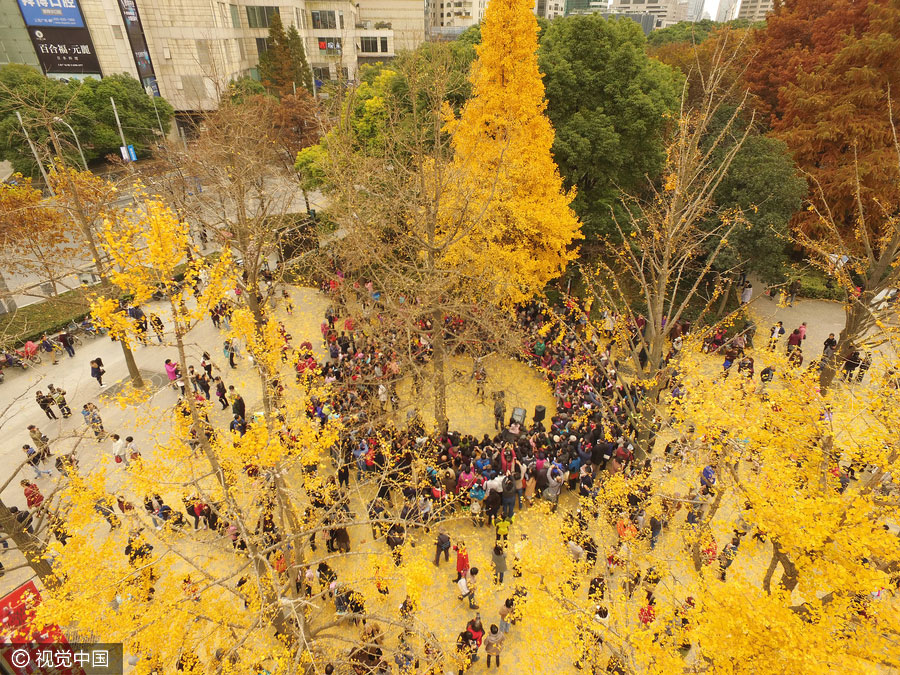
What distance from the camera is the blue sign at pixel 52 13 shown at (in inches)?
1476

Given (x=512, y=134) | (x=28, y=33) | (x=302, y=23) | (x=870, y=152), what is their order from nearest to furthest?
1. (x=512, y=134)
2. (x=870, y=152)
3. (x=28, y=33)
4. (x=302, y=23)

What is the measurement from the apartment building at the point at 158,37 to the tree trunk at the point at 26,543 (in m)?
30.4

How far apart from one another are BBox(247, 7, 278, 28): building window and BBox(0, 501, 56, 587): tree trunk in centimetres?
5810

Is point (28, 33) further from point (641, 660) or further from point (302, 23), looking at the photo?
point (641, 660)

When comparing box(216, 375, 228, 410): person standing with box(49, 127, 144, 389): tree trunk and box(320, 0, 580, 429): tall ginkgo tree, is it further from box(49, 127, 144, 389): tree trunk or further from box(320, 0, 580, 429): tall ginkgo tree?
box(320, 0, 580, 429): tall ginkgo tree

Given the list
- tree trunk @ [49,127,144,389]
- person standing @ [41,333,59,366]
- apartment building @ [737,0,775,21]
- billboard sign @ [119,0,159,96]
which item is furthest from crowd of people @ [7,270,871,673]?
apartment building @ [737,0,775,21]

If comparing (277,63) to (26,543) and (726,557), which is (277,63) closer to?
(26,543)

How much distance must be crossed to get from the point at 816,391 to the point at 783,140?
17.8 metres

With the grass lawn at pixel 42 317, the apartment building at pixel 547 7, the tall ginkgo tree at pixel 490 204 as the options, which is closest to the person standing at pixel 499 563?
the tall ginkgo tree at pixel 490 204

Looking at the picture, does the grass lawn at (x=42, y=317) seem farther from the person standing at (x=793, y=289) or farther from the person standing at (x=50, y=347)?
the person standing at (x=793, y=289)

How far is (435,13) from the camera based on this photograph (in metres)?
104

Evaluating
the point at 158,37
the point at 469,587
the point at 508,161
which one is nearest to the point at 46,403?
the point at 469,587

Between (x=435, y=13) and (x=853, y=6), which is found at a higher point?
(x=435, y=13)

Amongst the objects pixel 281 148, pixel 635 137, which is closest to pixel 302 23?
pixel 281 148
